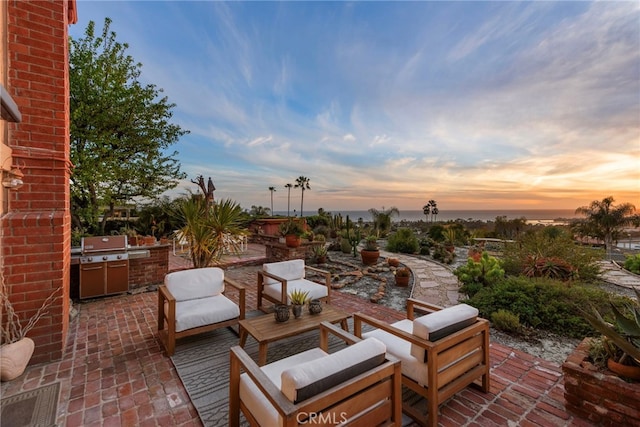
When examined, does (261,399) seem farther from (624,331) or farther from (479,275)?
(479,275)

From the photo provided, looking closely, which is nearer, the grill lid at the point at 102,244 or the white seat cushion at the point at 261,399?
the white seat cushion at the point at 261,399

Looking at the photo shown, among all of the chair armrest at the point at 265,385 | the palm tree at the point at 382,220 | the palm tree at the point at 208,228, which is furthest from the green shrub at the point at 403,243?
the chair armrest at the point at 265,385

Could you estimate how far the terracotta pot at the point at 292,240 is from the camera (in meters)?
6.98

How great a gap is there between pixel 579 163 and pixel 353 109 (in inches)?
272

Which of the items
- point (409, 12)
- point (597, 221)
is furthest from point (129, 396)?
point (597, 221)

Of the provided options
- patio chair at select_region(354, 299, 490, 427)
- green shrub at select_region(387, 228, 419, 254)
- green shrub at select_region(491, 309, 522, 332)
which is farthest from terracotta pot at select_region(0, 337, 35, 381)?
green shrub at select_region(387, 228, 419, 254)

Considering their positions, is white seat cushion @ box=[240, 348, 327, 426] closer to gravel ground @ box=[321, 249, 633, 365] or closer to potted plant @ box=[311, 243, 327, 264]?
gravel ground @ box=[321, 249, 633, 365]

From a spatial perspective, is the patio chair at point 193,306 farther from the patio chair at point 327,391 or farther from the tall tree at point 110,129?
the tall tree at point 110,129

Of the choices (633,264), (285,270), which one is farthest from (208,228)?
(633,264)

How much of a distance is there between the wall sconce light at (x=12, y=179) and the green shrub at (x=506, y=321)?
18.8 ft

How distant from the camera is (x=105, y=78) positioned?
6.96 m

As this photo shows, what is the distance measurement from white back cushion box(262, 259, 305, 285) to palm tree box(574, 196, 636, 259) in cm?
2216

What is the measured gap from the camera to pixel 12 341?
257 cm

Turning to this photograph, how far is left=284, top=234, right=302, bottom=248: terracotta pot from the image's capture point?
698 centimetres
